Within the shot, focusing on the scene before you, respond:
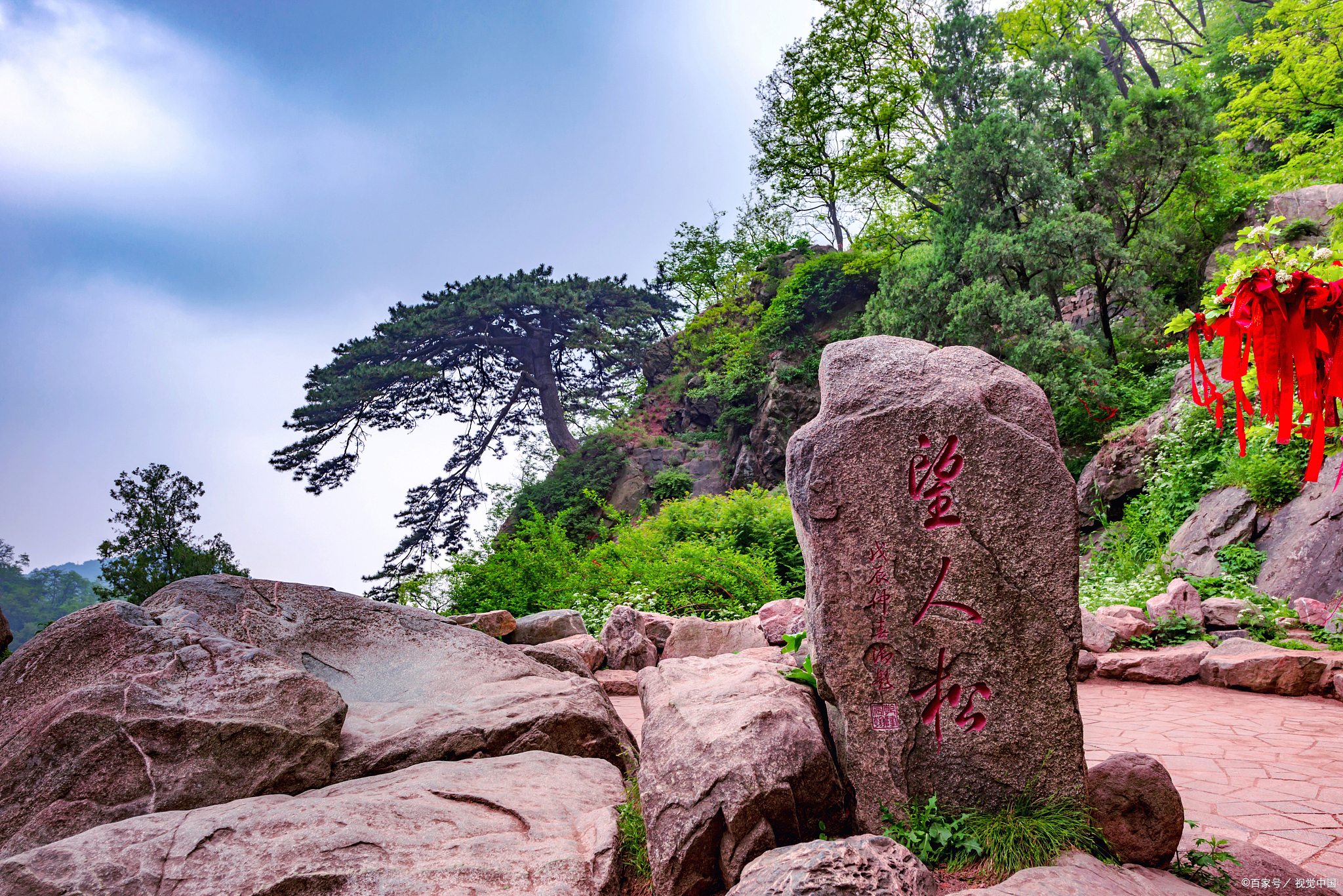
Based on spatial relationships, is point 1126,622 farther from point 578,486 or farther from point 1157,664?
point 578,486

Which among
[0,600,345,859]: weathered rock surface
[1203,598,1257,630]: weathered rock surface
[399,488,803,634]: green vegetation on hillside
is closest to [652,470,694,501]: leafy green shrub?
[399,488,803,634]: green vegetation on hillside

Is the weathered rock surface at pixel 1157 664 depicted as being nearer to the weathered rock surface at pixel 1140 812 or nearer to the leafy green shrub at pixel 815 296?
the weathered rock surface at pixel 1140 812

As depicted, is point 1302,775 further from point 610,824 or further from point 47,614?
point 47,614

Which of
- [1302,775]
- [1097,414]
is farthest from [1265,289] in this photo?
[1097,414]

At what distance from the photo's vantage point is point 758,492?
41.9 ft

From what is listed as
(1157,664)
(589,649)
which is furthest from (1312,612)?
(589,649)

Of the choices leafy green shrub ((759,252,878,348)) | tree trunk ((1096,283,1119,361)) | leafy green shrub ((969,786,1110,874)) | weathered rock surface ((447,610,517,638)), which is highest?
leafy green shrub ((759,252,878,348))

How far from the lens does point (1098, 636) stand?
7.05 m

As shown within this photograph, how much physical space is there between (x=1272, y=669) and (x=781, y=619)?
4.23 m

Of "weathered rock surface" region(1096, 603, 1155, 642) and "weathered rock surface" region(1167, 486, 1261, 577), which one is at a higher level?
"weathered rock surface" region(1167, 486, 1261, 577)

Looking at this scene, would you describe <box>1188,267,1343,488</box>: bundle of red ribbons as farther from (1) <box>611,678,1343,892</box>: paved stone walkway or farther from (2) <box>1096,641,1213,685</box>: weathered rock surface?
(2) <box>1096,641,1213,685</box>: weathered rock surface

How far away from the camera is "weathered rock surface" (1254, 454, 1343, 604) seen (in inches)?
277

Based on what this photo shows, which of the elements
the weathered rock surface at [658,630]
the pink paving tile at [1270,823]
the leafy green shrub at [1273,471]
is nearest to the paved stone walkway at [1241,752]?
the pink paving tile at [1270,823]

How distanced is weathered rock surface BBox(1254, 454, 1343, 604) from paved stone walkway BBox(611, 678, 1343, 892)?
2.16m
